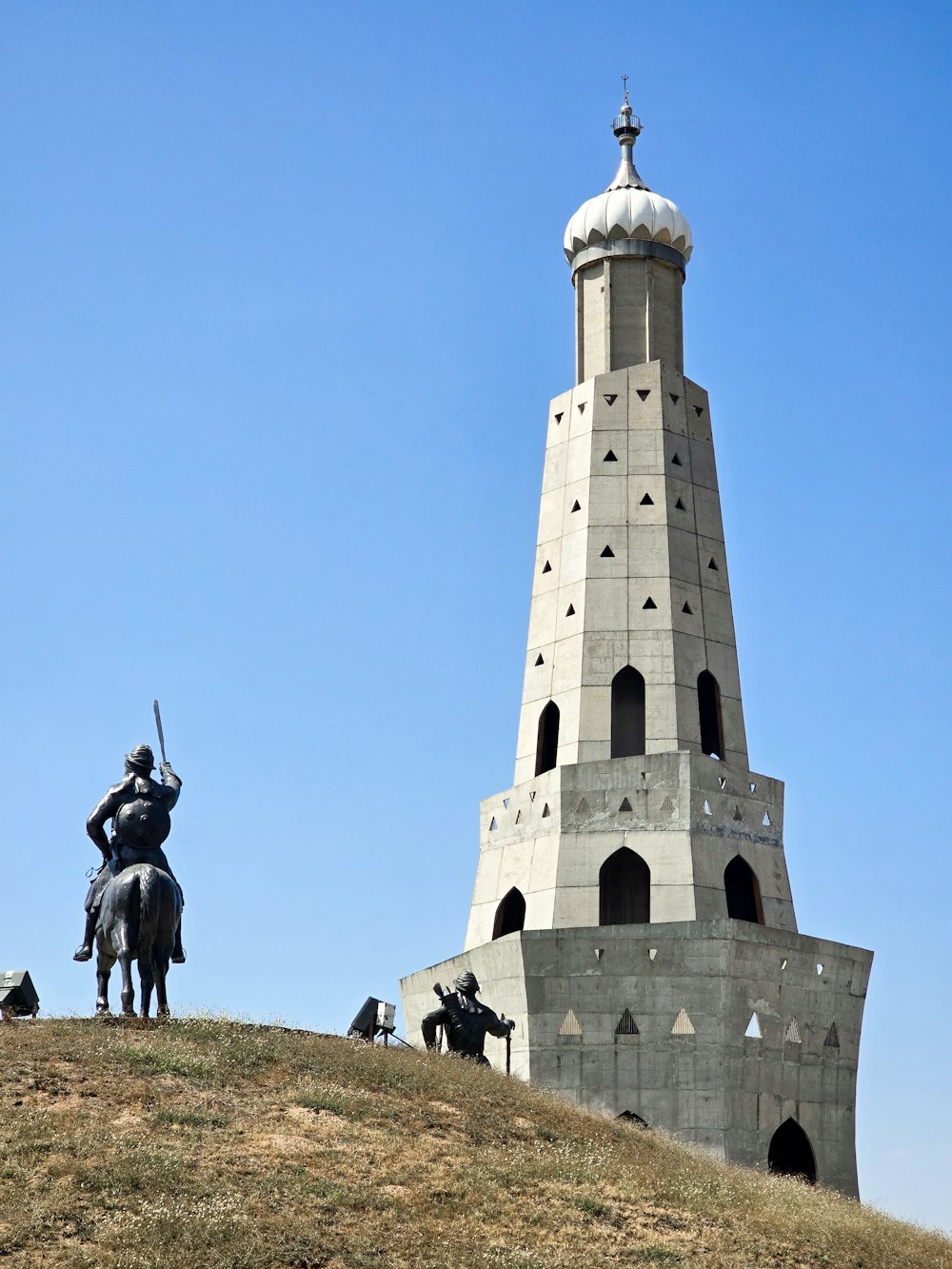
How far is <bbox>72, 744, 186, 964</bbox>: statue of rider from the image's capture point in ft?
103

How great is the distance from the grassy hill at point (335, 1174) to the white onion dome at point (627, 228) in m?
24.7

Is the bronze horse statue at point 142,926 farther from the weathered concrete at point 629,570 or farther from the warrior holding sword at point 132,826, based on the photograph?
the weathered concrete at point 629,570

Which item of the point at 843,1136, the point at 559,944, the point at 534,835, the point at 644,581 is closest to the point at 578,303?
the point at 644,581

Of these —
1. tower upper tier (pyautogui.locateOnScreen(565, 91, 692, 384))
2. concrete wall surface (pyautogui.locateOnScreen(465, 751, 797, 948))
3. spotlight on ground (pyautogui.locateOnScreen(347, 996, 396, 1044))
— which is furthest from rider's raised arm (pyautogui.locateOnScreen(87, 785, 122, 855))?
tower upper tier (pyautogui.locateOnScreen(565, 91, 692, 384))

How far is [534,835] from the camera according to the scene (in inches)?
1736

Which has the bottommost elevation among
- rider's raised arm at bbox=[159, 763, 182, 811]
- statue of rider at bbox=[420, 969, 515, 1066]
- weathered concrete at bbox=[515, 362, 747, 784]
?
statue of rider at bbox=[420, 969, 515, 1066]

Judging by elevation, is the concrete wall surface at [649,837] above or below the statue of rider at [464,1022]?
above

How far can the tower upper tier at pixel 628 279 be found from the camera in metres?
48.8

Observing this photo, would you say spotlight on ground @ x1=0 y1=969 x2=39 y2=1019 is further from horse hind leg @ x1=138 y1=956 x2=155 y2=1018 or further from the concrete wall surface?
the concrete wall surface

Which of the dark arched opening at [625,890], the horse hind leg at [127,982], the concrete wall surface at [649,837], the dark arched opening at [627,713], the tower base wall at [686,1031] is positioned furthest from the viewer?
the dark arched opening at [627,713]

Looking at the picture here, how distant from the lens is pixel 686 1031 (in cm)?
3969

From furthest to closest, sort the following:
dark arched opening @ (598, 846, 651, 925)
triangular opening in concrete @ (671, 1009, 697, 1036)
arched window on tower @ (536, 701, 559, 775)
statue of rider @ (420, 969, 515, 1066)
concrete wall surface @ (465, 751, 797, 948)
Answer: arched window on tower @ (536, 701, 559, 775) < dark arched opening @ (598, 846, 651, 925) < concrete wall surface @ (465, 751, 797, 948) < triangular opening in concrete @ (671, 1009, 697, 1036) < statue of rider @ (420, 969, 515, 1066)

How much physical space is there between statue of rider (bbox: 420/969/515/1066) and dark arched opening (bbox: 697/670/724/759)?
12.8 metres

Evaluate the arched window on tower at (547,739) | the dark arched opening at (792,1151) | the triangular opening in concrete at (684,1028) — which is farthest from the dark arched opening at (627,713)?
the dark arched opening at (792,1151)
